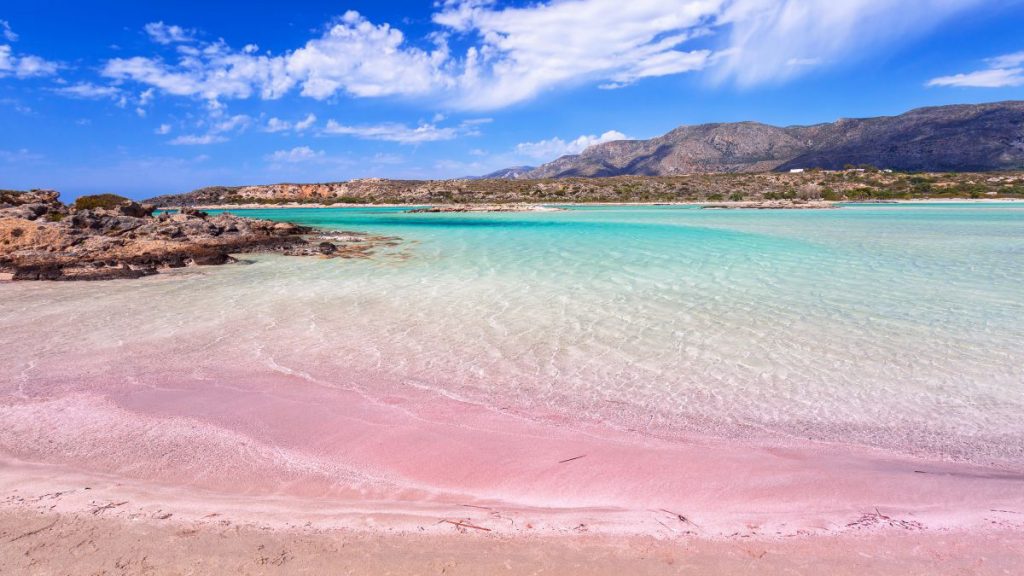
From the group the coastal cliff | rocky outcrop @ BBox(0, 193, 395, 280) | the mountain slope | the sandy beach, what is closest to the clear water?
the sandy beach

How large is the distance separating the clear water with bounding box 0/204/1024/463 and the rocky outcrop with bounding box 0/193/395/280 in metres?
2.03

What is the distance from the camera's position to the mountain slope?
3792 inches

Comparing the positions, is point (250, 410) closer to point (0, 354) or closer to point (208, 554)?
point (208, 554)

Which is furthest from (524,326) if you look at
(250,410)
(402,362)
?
(250,410)

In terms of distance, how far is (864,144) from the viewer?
113m

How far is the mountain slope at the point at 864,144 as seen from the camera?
3792 inches

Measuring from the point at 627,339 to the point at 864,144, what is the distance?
134m

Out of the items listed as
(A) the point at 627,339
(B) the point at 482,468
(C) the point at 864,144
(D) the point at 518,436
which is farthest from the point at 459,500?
(C) the point at 864,144

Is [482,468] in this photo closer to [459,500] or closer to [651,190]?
[459,500]

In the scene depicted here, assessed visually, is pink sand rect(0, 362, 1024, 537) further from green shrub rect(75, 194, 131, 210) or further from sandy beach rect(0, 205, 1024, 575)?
green shrub rect(75, 194, 131, 210)

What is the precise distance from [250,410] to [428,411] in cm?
171

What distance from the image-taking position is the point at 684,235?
23797mm

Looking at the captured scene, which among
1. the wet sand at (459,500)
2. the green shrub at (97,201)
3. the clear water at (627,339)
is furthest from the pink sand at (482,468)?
the green shrub at (97,201)

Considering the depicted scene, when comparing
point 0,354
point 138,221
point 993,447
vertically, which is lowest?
point 993,447
